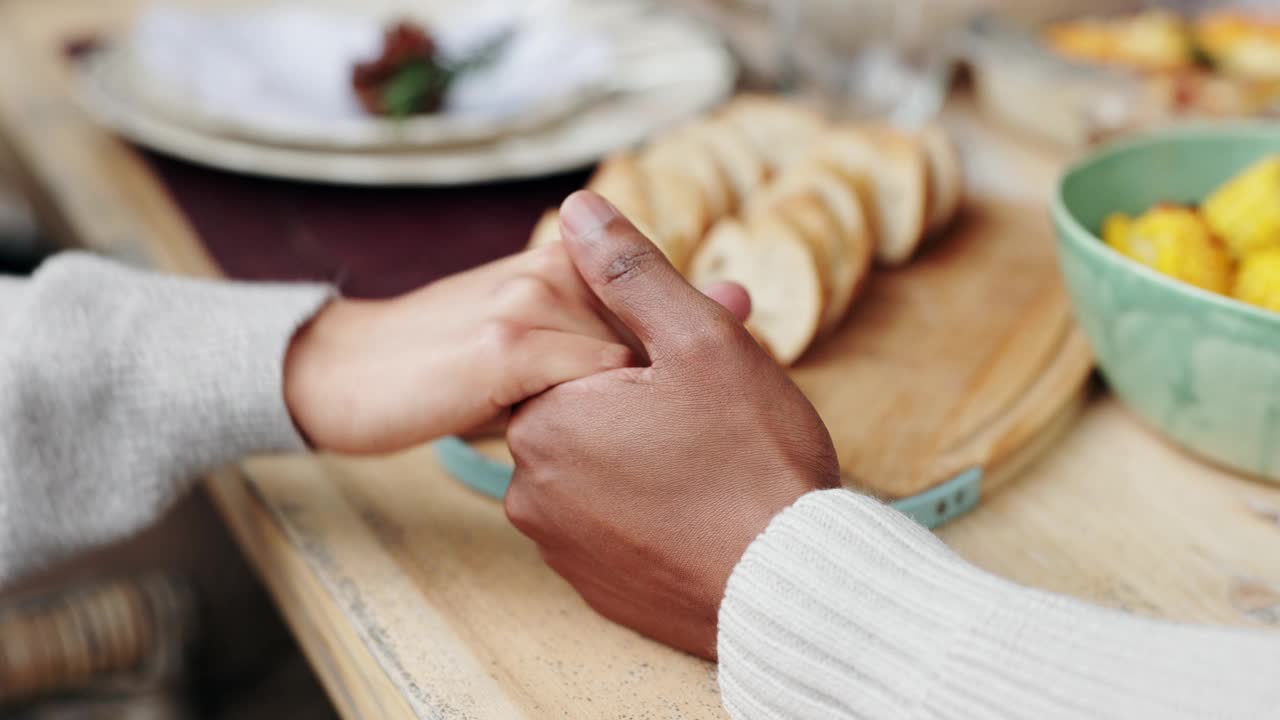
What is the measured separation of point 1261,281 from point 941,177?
0.35m

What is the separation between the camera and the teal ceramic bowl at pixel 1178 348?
1.93 feet

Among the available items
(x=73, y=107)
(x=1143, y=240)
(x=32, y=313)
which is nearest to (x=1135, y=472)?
(x=1143, y=240)

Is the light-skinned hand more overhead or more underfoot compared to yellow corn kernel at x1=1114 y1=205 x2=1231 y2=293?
more overhead

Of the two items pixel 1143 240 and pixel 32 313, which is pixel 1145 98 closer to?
pixel 1143 240

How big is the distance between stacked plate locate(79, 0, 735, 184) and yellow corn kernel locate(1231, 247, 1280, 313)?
56 centimetres

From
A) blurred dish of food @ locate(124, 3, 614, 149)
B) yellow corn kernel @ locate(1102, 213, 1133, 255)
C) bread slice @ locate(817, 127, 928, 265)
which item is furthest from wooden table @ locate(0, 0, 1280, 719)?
blurred dish of food @ locate(124, 3, 614, 149)

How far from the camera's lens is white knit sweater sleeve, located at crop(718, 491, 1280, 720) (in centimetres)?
39

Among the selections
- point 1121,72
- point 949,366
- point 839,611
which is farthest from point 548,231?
point 1121,72

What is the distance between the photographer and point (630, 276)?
0.53 meters

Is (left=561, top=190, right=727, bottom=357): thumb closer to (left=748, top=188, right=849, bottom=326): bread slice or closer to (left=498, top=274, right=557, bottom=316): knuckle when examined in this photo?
(left=498, top=274, right=557, bottom=316): knuckle

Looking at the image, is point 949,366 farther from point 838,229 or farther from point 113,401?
point 113,401

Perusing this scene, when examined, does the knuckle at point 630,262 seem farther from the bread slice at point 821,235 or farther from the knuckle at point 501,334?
the bread slice at point 821,235

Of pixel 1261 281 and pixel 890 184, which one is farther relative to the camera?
pixel 890 184

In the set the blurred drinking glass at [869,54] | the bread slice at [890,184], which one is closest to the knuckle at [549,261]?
the bread slice at [890,184]
